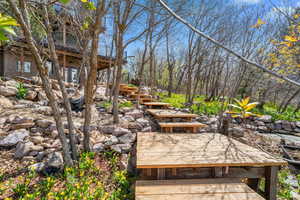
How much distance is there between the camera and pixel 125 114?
13.3 feet

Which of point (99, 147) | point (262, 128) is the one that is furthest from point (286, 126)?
point (99, 147)

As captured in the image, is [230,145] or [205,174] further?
[230,145]

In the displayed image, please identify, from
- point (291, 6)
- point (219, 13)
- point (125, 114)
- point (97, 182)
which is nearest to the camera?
point (97, 182)

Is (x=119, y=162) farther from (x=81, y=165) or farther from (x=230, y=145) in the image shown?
(x=230, y=145)

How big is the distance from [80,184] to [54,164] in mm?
551

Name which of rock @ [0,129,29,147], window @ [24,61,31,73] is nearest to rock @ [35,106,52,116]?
rock @ [0,129,29,147]

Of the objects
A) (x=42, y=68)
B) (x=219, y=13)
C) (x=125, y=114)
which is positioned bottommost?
(x=125, y=114)

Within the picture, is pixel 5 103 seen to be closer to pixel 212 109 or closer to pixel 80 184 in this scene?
pixel 80 184

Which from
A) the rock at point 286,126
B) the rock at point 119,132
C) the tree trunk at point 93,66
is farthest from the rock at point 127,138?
the rock at point 286,126

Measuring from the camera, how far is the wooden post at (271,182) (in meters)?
2.08

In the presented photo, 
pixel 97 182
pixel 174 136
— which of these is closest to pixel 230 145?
pixel 174 136

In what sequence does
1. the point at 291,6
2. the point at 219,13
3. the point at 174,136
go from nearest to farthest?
the point at 174,136, the point at 291,6, the point at 219,13

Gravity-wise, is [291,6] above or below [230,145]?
above

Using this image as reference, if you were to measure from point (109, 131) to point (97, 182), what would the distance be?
1150mm
